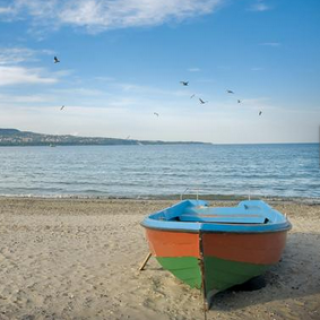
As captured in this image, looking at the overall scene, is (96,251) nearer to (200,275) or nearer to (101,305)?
(101,305)

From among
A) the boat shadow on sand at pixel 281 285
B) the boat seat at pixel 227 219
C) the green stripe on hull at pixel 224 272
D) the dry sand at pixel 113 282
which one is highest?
the boat seat at pixel 227 219

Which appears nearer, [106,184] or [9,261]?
[9,261]

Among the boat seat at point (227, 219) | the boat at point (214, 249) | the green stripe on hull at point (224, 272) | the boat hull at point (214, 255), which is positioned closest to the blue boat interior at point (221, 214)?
the boat seat at point (227, 219)

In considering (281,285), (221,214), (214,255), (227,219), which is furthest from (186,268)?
(221,214)

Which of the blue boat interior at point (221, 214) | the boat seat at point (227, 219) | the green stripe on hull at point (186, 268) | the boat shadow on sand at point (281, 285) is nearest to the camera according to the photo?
the green stripe on hull at point (186, 268)

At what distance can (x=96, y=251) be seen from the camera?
9734 mm

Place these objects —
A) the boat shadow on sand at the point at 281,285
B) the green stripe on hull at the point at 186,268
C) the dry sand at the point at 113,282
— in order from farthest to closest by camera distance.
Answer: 1. the boat shadow on sand at the point at 281,285
2. the green stripe on hull at the point at 186,268
3. the dry sand at the point at 113,282

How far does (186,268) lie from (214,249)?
2.08ft

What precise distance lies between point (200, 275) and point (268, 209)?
11.0ft

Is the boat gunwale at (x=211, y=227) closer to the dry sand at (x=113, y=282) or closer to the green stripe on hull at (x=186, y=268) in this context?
the green stripe on hull at (x=186, y=268)

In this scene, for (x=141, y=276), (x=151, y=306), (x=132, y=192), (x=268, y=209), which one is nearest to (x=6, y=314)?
(x=151, y=306)

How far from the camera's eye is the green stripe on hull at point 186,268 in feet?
21.2

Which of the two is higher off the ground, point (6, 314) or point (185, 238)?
point (185, 238)

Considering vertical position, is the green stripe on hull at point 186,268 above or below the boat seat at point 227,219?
below
